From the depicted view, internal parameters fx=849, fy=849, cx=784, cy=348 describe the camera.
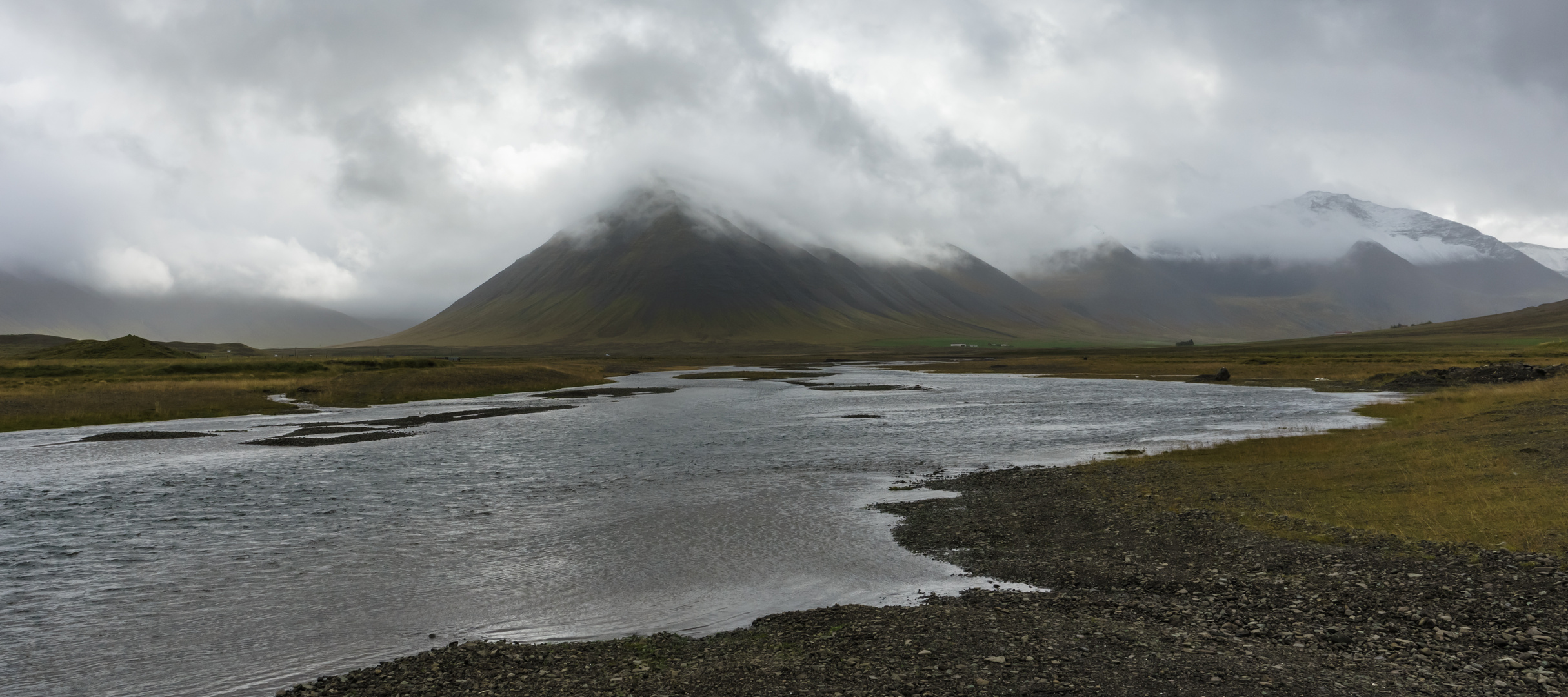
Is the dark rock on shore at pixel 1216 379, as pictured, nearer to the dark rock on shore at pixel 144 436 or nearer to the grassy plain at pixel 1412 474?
the grassy plain at pixel 1412 474

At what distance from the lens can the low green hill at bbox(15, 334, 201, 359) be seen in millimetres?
136500

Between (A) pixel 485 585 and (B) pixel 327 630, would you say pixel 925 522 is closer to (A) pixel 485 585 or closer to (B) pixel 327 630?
(A) pixel 485 585

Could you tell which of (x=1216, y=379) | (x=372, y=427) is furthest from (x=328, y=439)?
(x=1216, y=379)

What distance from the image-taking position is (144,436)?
52.1 metres

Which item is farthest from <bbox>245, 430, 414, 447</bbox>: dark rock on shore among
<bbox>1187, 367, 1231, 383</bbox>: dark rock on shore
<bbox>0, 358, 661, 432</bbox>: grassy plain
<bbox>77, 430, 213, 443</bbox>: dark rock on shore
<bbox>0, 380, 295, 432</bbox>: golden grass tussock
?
<bbox>1187, 367, 1231, 383</bbox>: dark rock on shore

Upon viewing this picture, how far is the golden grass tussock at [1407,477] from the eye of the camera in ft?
69.5

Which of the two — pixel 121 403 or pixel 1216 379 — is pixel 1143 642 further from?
pixel 1216 379

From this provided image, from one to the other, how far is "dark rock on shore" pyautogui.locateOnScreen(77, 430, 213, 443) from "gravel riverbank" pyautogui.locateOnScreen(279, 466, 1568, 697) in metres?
47.3

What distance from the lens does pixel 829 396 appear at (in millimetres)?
86250

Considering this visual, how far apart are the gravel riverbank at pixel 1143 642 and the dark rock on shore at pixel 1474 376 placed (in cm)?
6689

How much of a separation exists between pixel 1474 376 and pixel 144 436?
10605 cm

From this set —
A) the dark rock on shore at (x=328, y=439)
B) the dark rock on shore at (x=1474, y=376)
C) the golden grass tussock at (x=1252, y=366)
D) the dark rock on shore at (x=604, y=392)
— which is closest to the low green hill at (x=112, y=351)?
the dark rock on shore at (x=604, y=392)

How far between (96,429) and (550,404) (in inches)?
1253

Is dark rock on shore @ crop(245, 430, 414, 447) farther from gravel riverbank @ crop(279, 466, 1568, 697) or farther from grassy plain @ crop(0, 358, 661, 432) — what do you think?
gravel riverbank @ crop(279, 466, 1568, 697)
